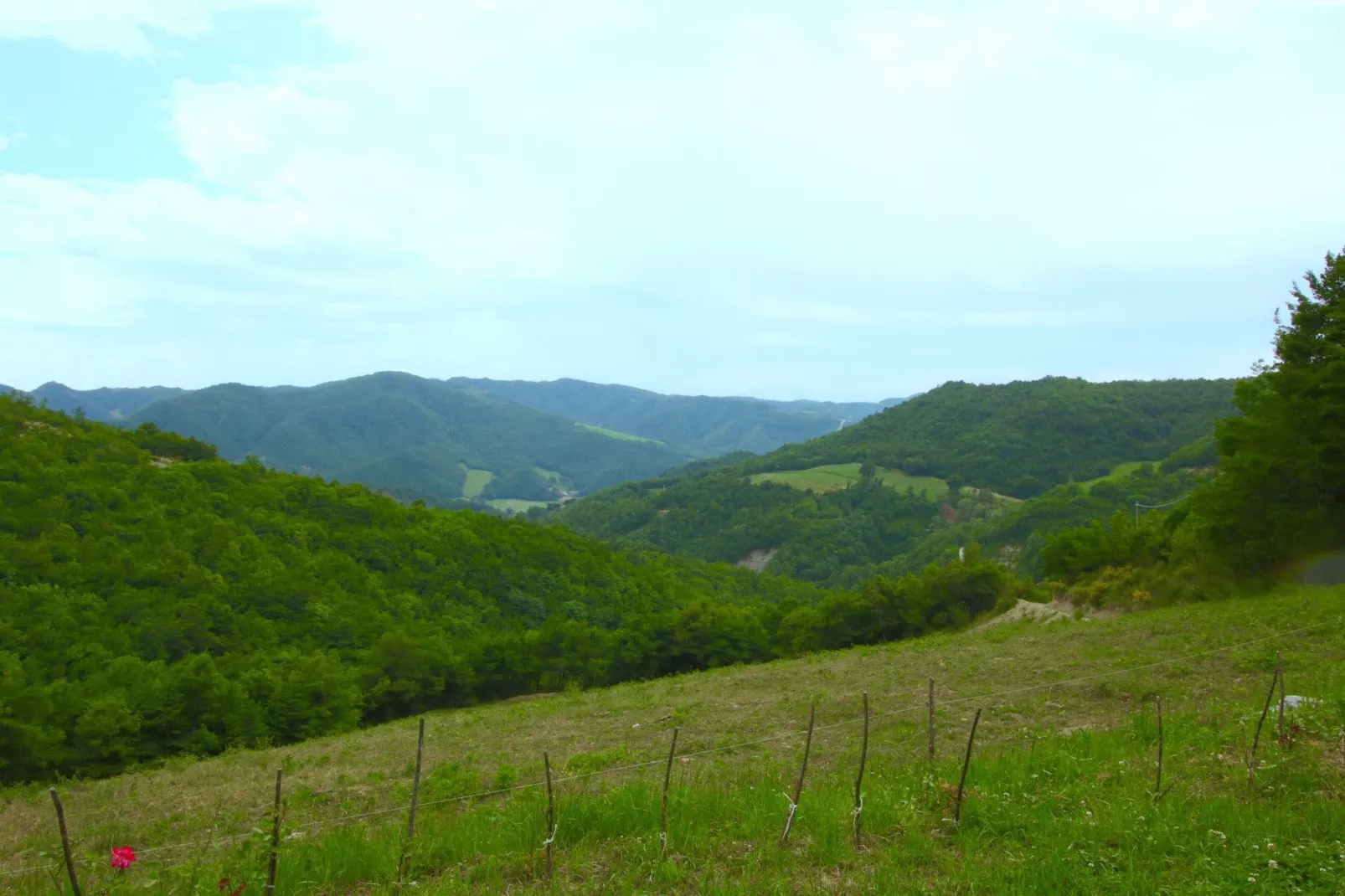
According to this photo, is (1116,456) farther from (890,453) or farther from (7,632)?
(7,632)

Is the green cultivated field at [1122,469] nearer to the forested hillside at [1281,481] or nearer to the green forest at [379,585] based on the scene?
the green forest at [379,585]

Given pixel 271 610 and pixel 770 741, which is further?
pixel 271 610

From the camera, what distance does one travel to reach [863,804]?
620cm

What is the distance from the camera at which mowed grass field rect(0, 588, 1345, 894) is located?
202 inches

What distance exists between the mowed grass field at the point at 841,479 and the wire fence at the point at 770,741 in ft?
383

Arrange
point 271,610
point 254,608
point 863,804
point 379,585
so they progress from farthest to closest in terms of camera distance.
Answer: point 379,585, point 271,610, point 254,608, point 863,804

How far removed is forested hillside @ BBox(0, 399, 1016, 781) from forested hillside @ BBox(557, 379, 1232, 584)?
4718 centimetres

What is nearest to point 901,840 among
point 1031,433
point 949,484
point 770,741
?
point 770,741

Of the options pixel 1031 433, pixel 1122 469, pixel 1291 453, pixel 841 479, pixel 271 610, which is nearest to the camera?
pixel 1291 453

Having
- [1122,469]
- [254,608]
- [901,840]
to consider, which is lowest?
[254,608]

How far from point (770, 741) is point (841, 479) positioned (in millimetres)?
129893

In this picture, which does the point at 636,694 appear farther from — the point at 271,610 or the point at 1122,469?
the point at 1122,469

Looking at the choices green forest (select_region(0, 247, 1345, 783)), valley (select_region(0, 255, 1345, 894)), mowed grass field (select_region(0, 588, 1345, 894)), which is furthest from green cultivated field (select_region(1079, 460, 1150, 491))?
mowed grass field (select_region(0, 588, 1345, 894))

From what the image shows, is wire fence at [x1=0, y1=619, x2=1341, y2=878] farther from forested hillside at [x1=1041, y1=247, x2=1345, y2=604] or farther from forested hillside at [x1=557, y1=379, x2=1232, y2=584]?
forested hillside at [x1=557, y1=379, x2=1232, y2=584]
